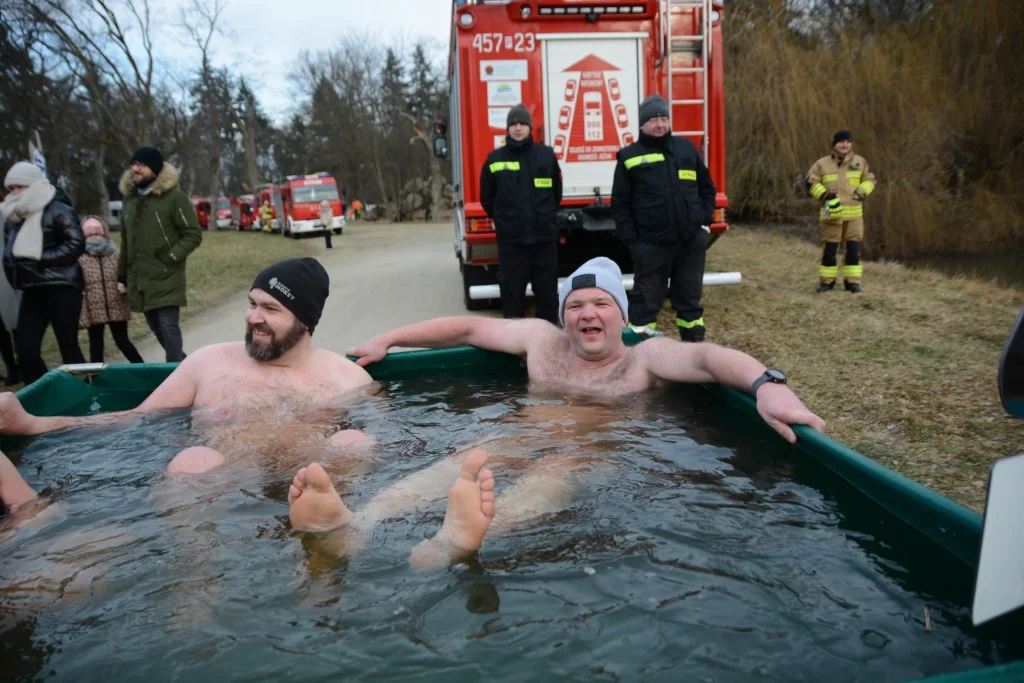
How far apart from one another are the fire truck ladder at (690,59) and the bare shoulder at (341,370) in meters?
4.71

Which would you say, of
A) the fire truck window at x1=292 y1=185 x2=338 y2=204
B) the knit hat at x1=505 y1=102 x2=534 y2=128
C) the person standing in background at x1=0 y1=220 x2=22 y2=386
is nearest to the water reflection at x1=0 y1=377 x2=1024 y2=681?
the person standing in background at x1=0 y1=220 x2=22 y2=386

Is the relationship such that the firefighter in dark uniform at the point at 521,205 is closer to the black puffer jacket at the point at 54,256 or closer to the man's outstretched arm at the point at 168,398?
the black puffer jacket at the point at 54,256

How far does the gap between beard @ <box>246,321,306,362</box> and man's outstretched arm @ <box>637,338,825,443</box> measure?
1765 mm

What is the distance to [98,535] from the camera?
108 inches

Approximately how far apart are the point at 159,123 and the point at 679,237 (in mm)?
33595

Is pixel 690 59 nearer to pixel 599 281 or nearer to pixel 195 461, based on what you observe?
pixel 599 281

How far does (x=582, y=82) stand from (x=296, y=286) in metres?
5.00

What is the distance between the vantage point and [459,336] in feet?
16.6

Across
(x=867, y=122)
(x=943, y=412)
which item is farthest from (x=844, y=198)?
(x=867, y=122)

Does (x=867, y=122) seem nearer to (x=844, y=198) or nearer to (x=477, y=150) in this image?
(x=844, y=198)

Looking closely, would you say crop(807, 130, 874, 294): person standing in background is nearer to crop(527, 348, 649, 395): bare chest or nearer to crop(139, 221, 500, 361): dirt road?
crop(139, 221, 500, 361): dirt road

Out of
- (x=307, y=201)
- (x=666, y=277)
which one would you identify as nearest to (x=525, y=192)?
(x=666, y=277)

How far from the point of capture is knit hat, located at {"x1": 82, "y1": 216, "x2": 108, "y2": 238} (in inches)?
266

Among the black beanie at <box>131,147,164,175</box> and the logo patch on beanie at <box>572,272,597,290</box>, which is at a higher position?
the black beanie at <box>131,147,164,175</box>
